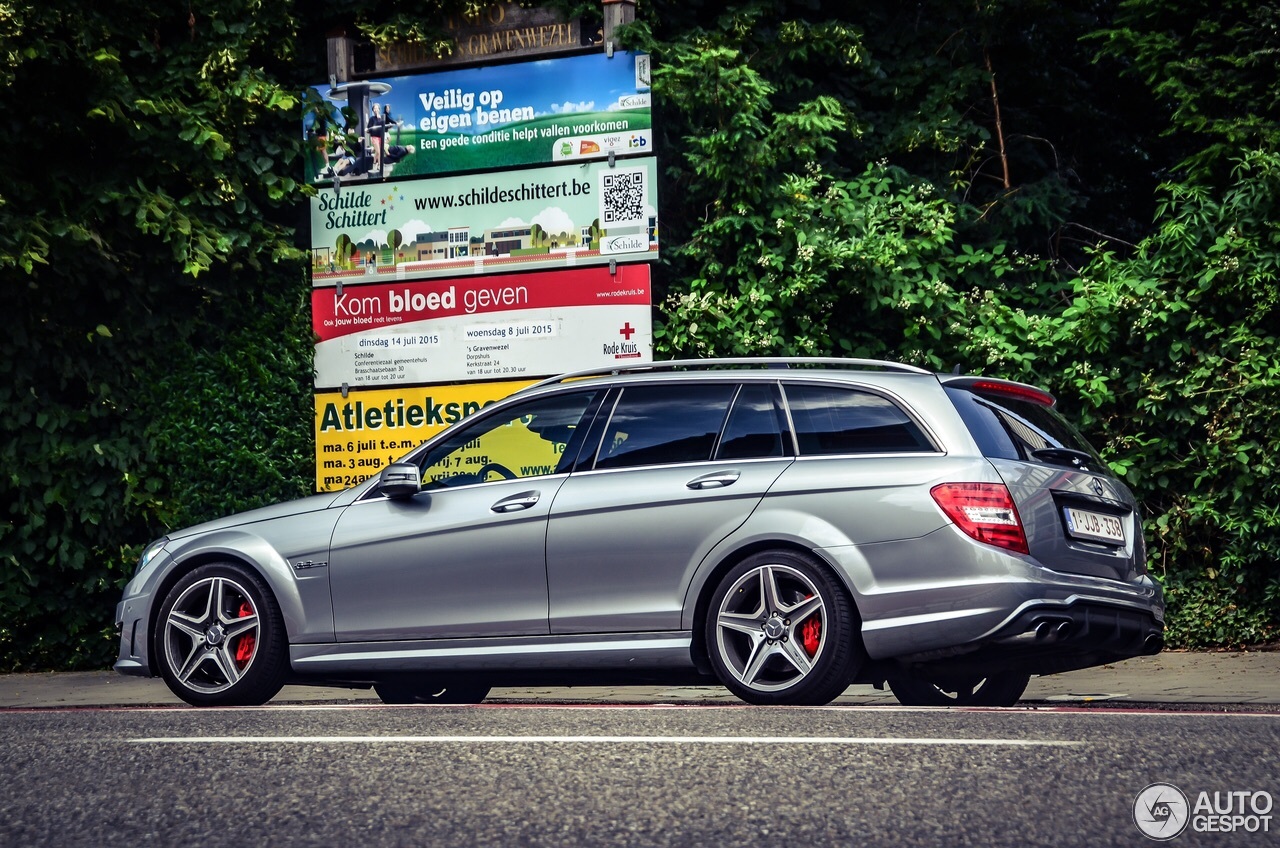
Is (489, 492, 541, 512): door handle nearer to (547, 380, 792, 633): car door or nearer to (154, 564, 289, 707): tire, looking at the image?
(547, 380, 792, 633): car door

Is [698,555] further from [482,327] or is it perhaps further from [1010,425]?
[482,327]

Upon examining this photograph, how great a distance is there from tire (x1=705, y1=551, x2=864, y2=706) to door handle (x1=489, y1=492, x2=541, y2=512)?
1104 mm

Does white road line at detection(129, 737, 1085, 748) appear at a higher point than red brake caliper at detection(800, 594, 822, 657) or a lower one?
lower

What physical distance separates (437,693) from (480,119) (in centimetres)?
604

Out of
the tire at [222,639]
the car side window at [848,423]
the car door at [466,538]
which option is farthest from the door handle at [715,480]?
the tire at [222,639]

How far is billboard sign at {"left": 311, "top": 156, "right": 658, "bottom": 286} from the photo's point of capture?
1338 cm

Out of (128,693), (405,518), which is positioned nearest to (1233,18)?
(405,518)

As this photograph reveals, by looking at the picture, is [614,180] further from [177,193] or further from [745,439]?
[745,439]

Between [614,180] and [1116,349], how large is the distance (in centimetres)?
411

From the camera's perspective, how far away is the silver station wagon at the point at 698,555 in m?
7.32

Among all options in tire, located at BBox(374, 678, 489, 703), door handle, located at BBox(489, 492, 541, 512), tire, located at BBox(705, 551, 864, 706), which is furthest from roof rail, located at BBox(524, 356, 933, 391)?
tire, located at BBox(374, 678, 489, 703)

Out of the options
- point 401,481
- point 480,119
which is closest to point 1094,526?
point 401,481

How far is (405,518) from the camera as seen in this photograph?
8.51 m

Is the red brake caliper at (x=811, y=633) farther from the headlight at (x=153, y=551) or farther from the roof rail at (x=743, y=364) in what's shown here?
the headlight at (x=153, y=551)
